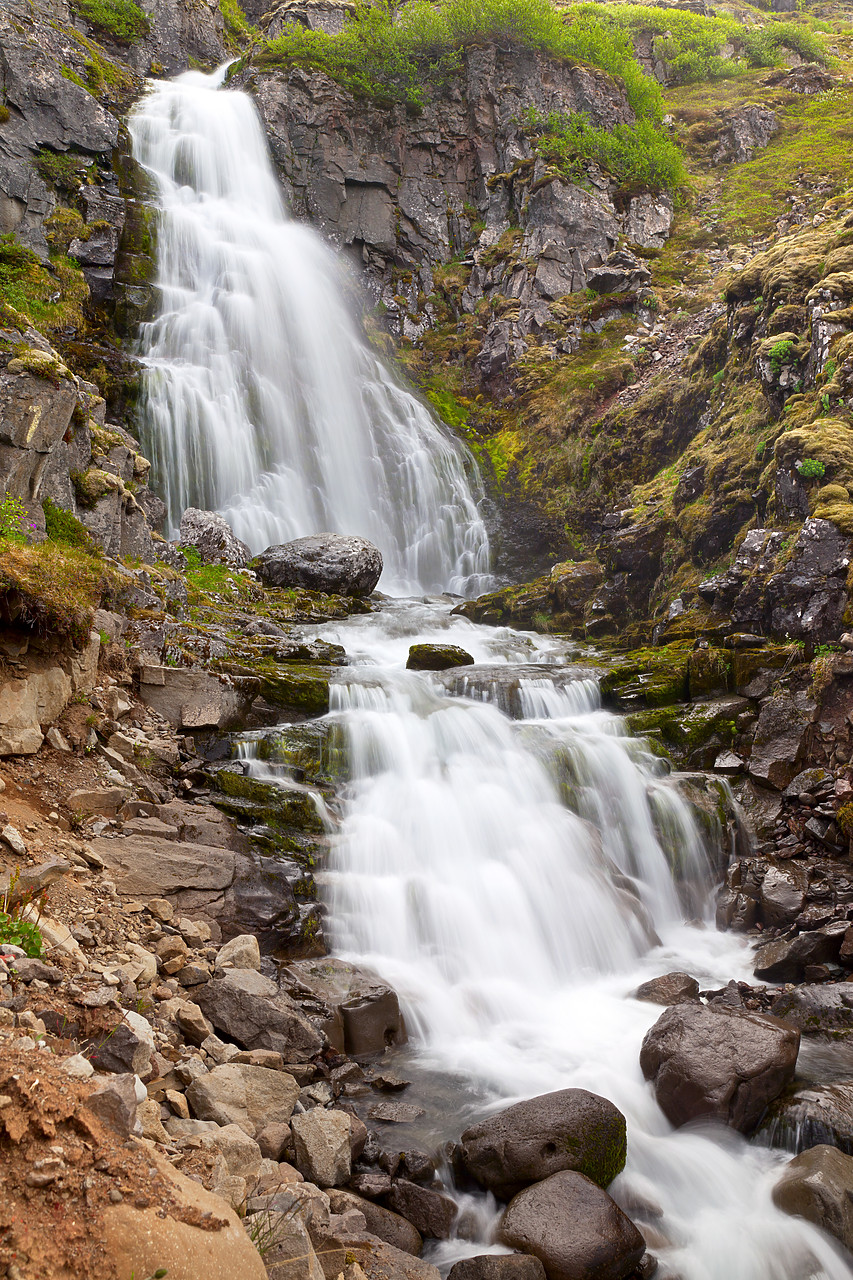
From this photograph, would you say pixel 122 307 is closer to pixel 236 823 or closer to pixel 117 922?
pixel 236 823

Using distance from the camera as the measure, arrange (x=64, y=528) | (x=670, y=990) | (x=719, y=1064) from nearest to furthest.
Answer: (x=719, y=1064) → (x=670, y=990) → (x=64, y=528)

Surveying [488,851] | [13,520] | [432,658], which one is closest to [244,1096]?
[488,851]

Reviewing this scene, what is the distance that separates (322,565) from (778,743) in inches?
364

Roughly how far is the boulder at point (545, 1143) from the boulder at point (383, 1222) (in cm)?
61

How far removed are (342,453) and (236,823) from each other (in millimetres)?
15767

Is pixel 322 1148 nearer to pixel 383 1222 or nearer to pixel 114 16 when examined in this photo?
pixel 383 1222

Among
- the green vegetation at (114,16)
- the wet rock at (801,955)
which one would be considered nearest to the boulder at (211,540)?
the wet rock at (801,955)

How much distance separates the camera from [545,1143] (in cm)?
458

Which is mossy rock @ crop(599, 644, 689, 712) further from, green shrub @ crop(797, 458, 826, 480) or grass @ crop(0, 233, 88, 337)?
grass @ crop(0, 233, 88, 337)

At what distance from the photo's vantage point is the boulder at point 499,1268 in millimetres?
3828

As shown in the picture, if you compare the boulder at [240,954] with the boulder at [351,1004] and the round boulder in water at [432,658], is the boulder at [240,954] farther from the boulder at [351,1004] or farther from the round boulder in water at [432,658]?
the round boulder in water at [432,658]

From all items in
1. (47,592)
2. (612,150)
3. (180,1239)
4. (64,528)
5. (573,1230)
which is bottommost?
(573,1230)

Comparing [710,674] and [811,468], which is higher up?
[811,468]

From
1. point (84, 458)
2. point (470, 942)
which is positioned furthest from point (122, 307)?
point (470, 942)
